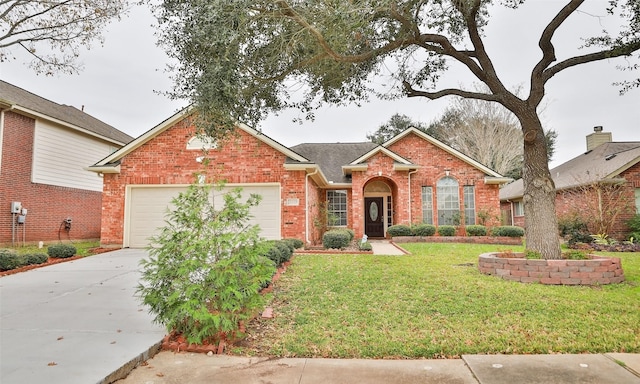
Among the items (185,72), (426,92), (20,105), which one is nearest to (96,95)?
(20,105)

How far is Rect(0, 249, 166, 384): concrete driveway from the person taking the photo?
337 centimetres

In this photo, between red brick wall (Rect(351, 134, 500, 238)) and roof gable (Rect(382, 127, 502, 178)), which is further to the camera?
roof gable (Rect(382, 127, 502, 178))

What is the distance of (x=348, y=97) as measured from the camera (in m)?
10.1

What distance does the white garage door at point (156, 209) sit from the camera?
13.3 meters

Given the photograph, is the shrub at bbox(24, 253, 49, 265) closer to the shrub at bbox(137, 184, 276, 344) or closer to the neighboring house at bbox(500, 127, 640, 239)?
the shrub at bbox(137, 184, 276, 344)

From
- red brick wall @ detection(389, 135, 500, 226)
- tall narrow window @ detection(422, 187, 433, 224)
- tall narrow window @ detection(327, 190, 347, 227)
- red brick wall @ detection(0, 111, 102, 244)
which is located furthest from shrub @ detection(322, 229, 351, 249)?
red brick wall @ detection(0, 111, 102, 244)

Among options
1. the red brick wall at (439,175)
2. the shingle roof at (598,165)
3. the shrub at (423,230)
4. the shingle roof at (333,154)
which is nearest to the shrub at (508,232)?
the red brick wall at (439,175)

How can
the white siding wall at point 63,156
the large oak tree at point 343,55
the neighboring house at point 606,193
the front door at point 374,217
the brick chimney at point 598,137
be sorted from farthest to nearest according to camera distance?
the brick chimney at point 598,137
the front door at point 374,217
the neighboring house at point 606,193
the white siding wall at point 63,156
the large oak tree at point 343,55

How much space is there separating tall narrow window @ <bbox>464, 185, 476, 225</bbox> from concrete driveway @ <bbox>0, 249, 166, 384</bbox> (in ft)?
49.2

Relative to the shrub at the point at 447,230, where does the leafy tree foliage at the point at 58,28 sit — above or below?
above

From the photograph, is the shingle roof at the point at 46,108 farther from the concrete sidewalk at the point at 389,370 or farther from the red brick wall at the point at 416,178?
the concrete sidewalk at the point at 389,370

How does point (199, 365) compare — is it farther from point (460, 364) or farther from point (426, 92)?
point (426, 92)

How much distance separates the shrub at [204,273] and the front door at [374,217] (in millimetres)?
A: 15375

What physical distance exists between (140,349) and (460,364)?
3296mm
